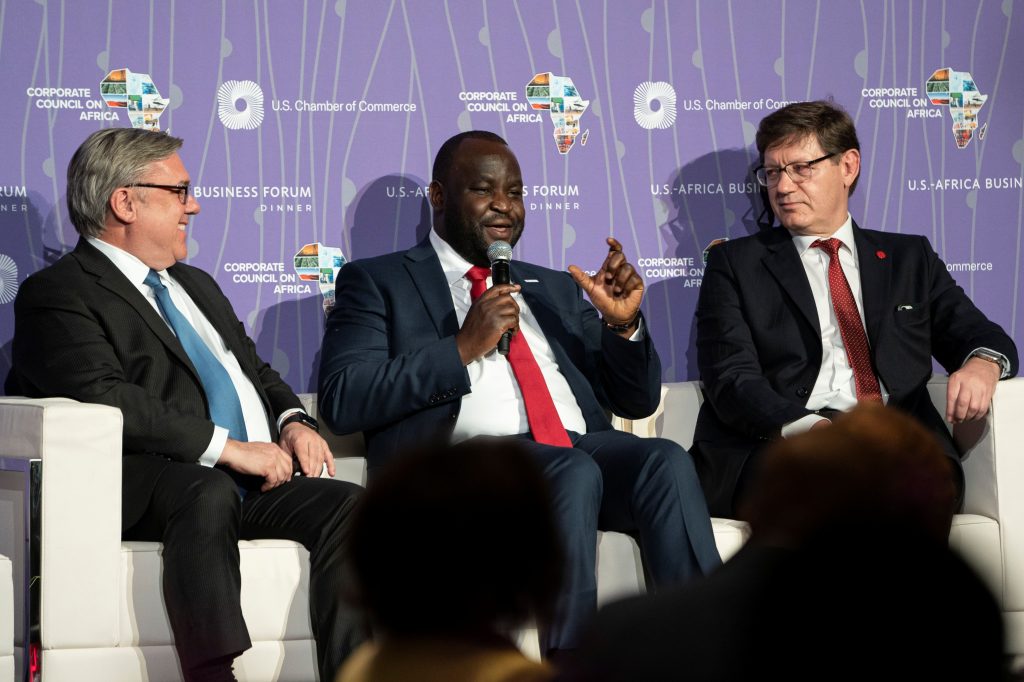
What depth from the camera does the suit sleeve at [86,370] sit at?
3.13 metres

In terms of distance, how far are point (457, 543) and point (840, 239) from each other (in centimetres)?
319

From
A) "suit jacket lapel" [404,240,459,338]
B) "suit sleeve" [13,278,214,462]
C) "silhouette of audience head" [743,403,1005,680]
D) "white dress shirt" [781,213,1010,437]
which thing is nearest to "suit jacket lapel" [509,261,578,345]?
"suit jacket lapel" [404,240,459,338]

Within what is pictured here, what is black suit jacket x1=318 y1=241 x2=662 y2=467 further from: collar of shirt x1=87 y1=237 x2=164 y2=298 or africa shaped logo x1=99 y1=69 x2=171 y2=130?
africa shaped logo x1=99 y1=69 x2=171 y2=130

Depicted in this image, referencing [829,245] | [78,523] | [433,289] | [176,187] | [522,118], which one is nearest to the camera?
[78,523]

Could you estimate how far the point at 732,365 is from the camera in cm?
381

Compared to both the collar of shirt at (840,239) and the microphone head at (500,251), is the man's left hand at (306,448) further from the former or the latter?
the collar of shirt at (840,239)

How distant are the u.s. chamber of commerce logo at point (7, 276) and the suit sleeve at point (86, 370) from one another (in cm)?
78

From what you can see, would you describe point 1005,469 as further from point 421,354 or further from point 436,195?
point 436,195

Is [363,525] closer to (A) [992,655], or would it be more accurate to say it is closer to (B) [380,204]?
(A) [992,655]

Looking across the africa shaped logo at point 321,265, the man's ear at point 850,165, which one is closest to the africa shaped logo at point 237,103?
the africa shaped logo at point 321,265

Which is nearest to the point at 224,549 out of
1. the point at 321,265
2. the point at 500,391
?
the point at 500,391

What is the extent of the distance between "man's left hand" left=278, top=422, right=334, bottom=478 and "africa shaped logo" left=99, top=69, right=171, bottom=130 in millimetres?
1254

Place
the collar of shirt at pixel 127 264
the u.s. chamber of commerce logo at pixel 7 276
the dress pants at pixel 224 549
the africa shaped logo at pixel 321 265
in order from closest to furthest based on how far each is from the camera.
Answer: the dress pants at pixel 224 549 → the collar of shirt at pixel 127 264 → the u.s. chamber of commerce logo at pixel 7 276 → the africa shaped logo at pixel 321 265

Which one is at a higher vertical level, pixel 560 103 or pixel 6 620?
pixel 560 103
